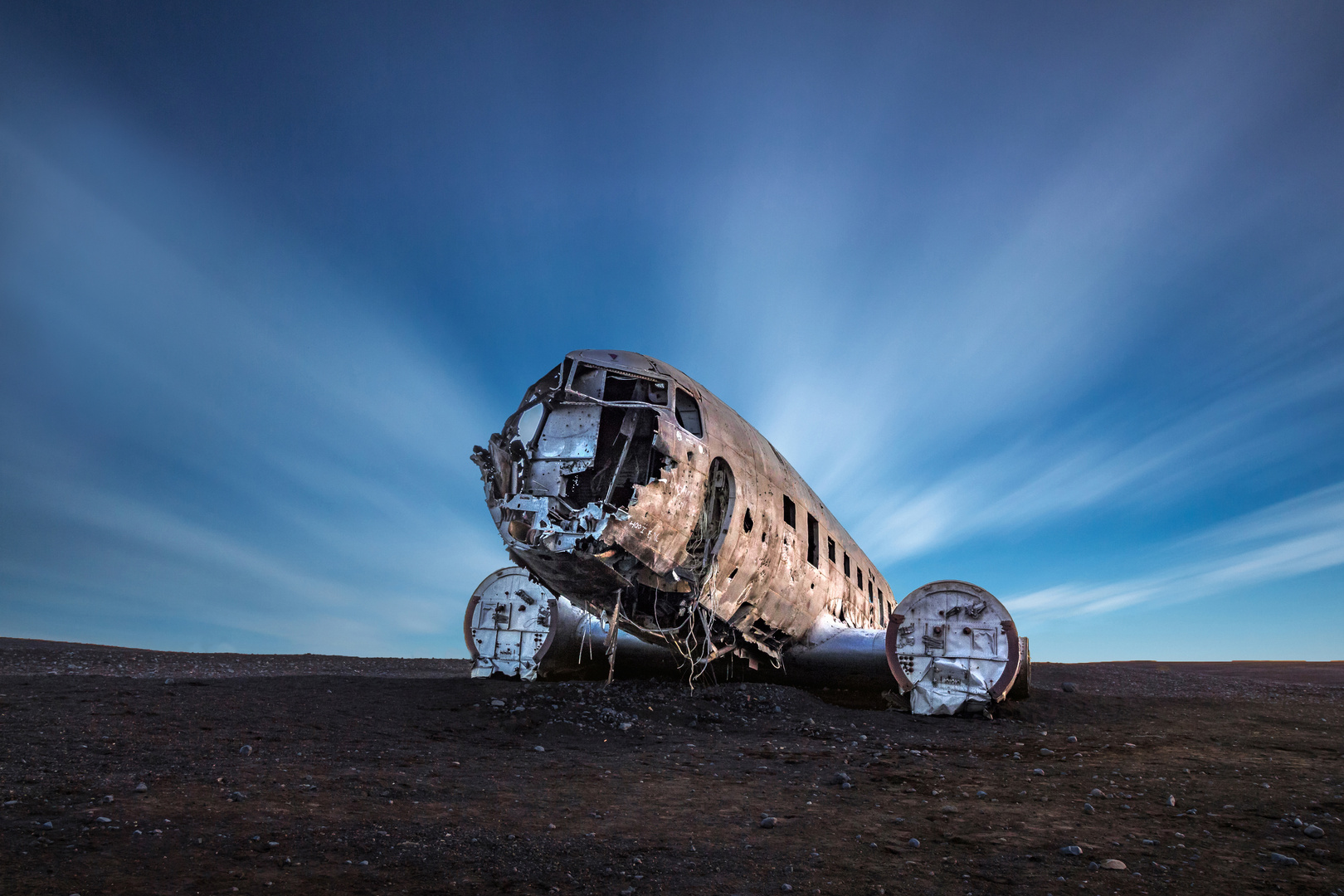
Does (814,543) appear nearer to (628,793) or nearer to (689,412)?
(689,412)

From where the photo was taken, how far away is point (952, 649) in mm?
11039

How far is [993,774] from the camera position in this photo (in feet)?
22.9

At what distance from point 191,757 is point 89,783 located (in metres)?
1.10

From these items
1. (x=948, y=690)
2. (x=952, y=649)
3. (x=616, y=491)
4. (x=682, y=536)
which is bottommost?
(x=948, y=690)

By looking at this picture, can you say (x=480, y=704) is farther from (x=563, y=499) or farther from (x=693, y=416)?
(x=693, y=416)

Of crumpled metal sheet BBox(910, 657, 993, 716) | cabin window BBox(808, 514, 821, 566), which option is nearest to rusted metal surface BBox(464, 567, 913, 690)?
crumpled metal sheet BBox(910, 657, 993, 716)

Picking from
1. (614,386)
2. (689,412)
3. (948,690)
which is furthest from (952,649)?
(614,386)

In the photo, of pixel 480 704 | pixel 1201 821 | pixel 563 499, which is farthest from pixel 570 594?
pixel 1201 821

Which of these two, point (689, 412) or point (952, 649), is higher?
point (689, 412)

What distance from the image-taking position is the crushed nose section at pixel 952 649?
10.8m

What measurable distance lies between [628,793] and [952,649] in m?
6.85

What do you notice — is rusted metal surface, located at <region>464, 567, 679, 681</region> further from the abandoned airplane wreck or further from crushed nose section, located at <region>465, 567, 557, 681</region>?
the abandoned airplane wreck

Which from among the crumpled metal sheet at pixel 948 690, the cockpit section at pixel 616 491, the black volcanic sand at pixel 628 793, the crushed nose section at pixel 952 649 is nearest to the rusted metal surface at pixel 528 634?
the black volcanic sand at pixel 628 793

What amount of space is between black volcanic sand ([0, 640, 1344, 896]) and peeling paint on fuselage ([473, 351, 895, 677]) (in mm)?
1581
